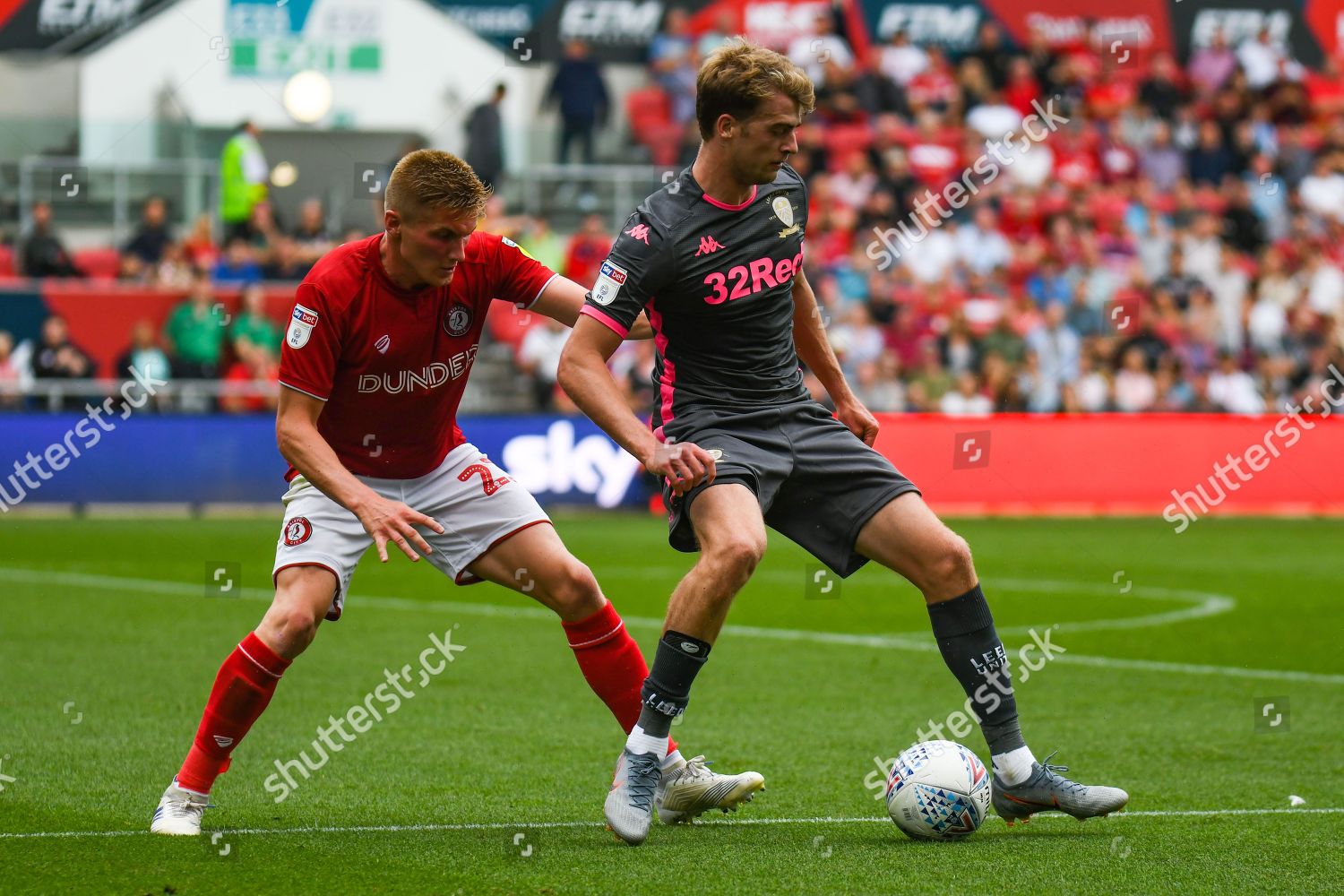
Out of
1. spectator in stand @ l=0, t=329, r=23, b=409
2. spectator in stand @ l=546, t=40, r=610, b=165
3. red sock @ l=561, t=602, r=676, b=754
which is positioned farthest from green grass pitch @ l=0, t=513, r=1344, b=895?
spectator in stand @ l=546, t=40, r=610, b=165

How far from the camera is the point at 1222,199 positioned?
23.1m

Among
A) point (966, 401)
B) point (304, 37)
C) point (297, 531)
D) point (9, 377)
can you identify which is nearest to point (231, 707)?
point (297, 531)

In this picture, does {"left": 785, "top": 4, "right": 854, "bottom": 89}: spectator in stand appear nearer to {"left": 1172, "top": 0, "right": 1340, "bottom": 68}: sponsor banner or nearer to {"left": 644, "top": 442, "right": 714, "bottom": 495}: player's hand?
{"left": 1172, "top": 0, "right": 1340, "bottom": 68}: sponsor banner

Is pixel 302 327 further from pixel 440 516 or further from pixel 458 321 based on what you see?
pixel 440 516

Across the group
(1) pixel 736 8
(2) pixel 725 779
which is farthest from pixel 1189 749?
(1) pixel 736 8

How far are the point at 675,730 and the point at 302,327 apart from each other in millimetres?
2779

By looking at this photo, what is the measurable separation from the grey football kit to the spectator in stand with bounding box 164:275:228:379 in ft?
42.2

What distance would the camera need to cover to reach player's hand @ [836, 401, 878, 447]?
6.07m

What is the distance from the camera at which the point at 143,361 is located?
703 inches

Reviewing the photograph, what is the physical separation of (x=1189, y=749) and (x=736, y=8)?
19.8 metres

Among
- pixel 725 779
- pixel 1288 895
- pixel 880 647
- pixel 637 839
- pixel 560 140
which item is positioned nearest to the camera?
pixel 1288 895

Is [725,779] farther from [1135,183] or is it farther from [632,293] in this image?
[1135,183]

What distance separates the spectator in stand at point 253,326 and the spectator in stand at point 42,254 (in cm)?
263

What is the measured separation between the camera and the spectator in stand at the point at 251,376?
1769 centimetres
